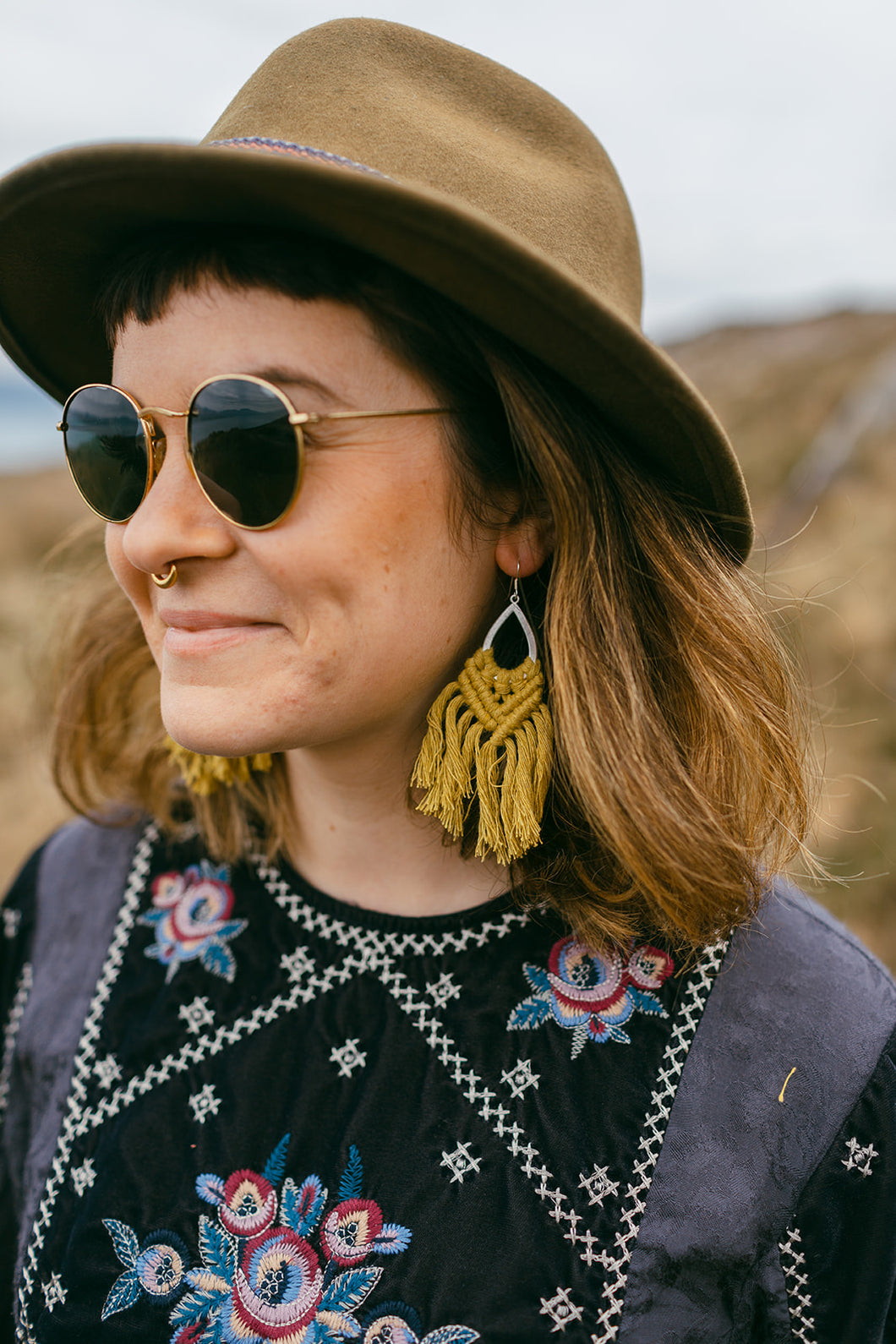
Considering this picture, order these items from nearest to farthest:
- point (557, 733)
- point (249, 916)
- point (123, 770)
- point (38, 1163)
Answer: point (557, 733)
point (38, 1163)
point (249, 916)
point (123, 770)

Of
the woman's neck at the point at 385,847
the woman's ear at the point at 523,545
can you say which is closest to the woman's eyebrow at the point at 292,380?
the woman's ear at the point at 523,545

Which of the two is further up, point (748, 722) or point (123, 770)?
point (748, 722)

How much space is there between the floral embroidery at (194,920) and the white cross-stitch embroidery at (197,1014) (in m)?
0.05

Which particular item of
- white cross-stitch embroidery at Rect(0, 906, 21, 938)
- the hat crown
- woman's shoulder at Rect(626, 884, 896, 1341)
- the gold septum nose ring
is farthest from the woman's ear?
white cross-stitch embroidery at Rect(0, 906, 21, 938)

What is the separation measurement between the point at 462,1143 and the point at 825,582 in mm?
3821

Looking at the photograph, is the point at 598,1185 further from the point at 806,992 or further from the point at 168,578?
the point at 168,578

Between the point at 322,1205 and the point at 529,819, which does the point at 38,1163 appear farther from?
the point at 529,819

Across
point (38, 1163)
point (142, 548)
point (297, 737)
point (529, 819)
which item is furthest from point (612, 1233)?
point (142, 548)

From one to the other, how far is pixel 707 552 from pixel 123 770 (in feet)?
4.19

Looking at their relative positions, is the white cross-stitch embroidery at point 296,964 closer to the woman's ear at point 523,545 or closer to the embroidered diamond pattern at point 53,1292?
the embroidered diamond pattern at point 53,1292

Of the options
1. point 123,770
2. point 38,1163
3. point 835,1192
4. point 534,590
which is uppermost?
point 534,590

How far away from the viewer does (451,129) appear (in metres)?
1.25

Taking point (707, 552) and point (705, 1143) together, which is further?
point (707, 552)

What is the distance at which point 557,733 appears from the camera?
143cm
